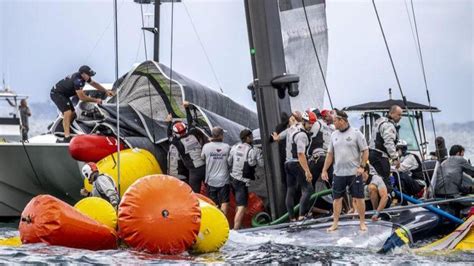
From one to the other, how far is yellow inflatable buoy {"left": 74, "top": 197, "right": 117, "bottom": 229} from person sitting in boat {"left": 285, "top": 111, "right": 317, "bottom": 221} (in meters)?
3.15

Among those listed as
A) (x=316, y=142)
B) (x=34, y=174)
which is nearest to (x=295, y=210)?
(x=316, y=142)

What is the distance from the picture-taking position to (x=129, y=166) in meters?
16.6

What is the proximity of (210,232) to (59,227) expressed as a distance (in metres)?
1.90

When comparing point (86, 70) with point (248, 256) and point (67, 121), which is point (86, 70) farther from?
point (248, 256)

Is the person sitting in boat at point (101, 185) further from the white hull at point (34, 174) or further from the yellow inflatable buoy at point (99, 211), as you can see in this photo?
the white hull at point (34, 174)

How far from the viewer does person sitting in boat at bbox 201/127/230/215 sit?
15.7 metres

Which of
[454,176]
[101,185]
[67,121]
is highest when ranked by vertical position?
[67,121]

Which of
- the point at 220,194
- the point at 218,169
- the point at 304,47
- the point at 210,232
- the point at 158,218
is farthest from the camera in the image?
the point at 304,47

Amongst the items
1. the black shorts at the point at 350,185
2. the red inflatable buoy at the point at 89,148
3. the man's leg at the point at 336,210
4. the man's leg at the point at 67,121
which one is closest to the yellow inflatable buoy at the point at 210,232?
the man's leg at the point at 336,210

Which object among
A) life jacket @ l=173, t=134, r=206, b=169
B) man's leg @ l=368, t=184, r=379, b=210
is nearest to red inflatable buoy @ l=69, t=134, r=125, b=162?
life jacket @ l=173, t=134, r=206, b=169

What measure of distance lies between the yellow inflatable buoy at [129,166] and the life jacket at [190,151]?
763 millimetres

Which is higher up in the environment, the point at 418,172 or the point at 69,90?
the point at 69,90

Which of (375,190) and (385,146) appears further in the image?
(385,146)

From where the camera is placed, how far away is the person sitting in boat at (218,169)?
15742 millimetres
